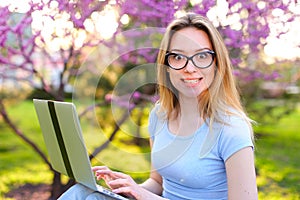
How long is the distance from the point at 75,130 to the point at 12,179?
306cm

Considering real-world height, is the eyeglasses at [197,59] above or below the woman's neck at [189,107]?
above

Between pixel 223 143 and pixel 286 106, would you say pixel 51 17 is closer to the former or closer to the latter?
pixel 223 143

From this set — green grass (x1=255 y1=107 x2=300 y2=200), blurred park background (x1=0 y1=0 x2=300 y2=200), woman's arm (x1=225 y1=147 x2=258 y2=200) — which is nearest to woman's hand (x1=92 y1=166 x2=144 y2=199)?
woman's arm (x1=225 y1=147 x2=258 y2=200)

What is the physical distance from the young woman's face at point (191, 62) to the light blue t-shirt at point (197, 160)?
0.48 feet

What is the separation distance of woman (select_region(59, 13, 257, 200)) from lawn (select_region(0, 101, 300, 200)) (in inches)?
12.0

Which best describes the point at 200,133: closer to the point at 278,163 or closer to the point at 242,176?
the point at 242,176

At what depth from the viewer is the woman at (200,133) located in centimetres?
178

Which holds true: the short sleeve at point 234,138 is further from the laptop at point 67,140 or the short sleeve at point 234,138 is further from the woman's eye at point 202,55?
the laptop at point 67,140

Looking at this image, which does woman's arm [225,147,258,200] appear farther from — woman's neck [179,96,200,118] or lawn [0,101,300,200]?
lawn [0,101,300,200]

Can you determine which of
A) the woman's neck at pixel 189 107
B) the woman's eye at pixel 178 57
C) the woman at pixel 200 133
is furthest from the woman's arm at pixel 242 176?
the woman's eye at pixel 178 57

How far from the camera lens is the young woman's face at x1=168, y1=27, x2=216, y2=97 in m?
1.92

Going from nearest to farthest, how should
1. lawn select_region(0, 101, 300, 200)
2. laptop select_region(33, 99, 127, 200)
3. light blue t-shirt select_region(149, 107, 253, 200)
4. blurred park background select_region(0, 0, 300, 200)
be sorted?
laptop select_region(33, 99, 127, 200) → light blue t-shirt select_region(149, 107, 253, 200) → blurred park background select_region(0, 0, 300, 200) → lawn select_region(0, 101, 300, 200)

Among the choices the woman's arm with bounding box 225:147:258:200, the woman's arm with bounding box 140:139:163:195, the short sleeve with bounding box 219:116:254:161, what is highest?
the short sleeve with bounding box 219:116:254:161

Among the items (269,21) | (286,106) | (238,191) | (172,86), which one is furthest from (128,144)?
(238,191)
